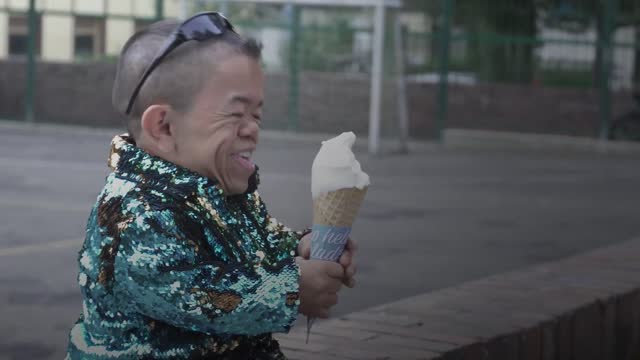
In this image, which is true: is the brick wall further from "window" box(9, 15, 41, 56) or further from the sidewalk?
the sidewalk

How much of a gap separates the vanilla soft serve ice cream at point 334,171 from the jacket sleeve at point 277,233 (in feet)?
0.61

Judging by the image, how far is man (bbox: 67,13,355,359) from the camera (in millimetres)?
2480

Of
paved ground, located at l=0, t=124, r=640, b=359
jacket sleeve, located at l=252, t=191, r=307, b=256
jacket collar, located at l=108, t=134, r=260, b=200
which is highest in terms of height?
jacket collar, located at l=108, t=134, r=260, b=200

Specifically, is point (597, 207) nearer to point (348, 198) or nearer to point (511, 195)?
point (511, 195)

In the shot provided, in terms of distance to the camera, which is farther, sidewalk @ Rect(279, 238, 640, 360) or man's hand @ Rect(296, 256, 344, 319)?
sidewalk @ Rect(279, 238, 640, 360)

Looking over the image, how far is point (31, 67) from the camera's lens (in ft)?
80.5

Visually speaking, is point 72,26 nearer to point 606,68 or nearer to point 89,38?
point 89,38

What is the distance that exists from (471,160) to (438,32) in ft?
14.5

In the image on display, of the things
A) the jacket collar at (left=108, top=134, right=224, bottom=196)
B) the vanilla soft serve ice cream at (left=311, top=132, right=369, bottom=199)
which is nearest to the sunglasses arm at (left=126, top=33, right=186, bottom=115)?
the jacket collar at (left=108, top=134, right=224, bottom=196)

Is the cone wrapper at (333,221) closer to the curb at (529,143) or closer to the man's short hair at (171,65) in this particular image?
the man's short hair at (171,65)

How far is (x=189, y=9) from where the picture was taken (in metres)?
23.1

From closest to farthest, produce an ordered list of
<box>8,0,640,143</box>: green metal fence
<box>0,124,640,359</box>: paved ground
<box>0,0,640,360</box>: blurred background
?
<box>0,124,640,359</box>: paved ground → <box>0,0,640,360</box>: blurred background → <box>8,0,640,143</box>: green metal fence

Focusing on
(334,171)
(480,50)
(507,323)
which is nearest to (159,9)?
(480,50)

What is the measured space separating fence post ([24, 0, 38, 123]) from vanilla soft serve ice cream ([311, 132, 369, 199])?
73.5ft
